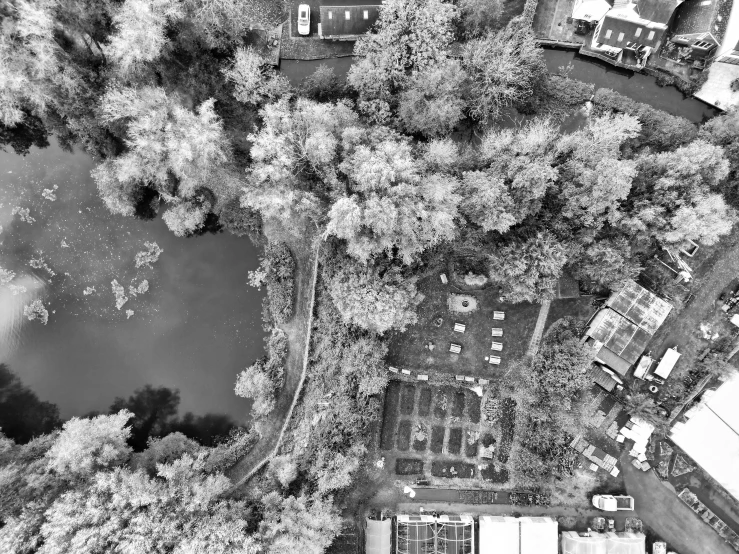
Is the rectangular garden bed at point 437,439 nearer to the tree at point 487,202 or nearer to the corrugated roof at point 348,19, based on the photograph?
the tree at point 487,202

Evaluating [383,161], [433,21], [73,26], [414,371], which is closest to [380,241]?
[383,161]

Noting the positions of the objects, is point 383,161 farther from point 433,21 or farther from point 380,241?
point 433,21

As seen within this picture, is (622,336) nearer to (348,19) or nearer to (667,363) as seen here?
(667,363)

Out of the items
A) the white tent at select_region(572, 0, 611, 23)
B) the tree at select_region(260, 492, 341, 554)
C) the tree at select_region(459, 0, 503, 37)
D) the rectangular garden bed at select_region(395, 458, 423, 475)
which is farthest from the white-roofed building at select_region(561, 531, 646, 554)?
the white tent at select_region(572, 0, 611, 23)

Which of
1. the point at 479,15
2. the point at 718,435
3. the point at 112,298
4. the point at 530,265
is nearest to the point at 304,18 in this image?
the point at 479,15

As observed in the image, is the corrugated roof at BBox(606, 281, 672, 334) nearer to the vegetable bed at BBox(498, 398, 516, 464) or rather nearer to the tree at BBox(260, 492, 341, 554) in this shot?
the vegetable bed at BBox(498, 398, 516, 464)

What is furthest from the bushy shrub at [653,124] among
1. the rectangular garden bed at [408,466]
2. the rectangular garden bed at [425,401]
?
the rectangular garden bed at [408,466]
